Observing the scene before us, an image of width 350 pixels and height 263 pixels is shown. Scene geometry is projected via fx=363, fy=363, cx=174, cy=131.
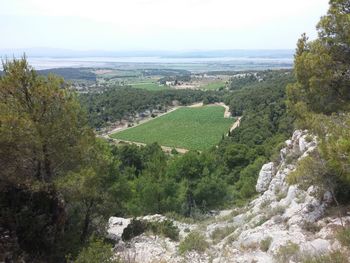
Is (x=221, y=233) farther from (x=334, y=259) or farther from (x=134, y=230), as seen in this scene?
(x=334, y=259)

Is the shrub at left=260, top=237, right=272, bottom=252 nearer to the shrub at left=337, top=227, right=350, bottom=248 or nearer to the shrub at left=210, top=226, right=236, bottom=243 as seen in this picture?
the shrub at left=337, top=227, right=350, bottom=248

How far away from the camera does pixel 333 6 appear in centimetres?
1262

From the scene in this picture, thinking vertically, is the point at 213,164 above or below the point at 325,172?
below

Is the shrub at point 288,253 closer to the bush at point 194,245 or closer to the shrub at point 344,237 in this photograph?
the shrub at point 344,237

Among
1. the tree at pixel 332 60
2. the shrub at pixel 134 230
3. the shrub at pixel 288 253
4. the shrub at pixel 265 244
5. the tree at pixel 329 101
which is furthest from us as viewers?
the shrub at pixel 134 230

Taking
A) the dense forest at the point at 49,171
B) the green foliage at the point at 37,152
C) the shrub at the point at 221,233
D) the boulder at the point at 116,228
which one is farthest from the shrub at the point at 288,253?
the boulder at the point at 116,228

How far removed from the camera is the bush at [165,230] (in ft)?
50.0

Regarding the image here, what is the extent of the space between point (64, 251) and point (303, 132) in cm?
1343

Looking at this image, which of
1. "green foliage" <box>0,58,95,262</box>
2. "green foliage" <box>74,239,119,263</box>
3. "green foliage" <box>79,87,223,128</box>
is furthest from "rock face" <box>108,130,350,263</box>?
"green foliage" <box>79,87,223,128</box>

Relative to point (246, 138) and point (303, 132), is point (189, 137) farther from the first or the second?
point (303, 132)

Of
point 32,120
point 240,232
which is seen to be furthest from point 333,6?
point 32,120

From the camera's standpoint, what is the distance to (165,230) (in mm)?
15469

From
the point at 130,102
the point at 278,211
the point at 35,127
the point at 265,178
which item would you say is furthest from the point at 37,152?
the point at 130,102

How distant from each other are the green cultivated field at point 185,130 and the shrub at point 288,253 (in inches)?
2239
